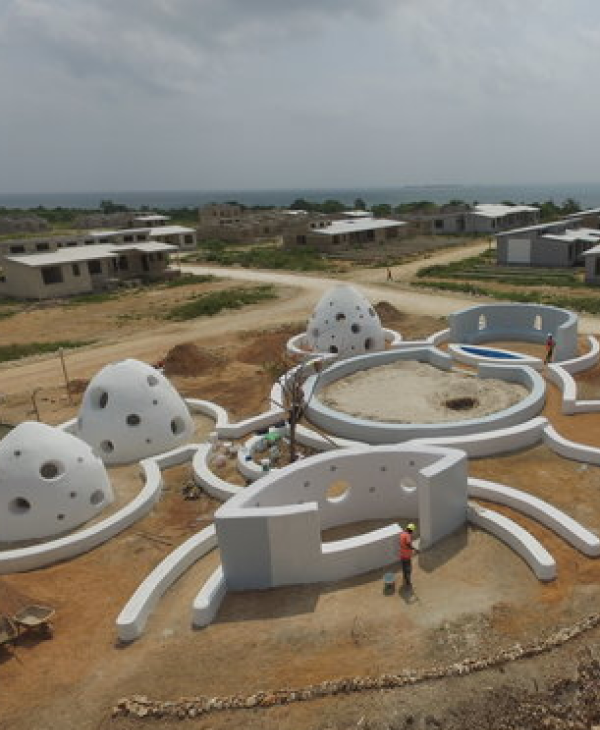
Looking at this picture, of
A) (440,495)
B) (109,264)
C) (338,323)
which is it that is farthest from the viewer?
(109,264)

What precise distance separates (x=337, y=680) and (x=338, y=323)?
1842 cm

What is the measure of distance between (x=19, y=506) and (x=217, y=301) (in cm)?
2854

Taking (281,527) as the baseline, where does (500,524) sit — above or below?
below

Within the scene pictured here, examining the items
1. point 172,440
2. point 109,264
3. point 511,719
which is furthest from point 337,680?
point 109,264

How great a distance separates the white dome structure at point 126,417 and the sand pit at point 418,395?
6497 millimetres

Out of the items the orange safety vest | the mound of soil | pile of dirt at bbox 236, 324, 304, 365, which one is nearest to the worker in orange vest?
the orange safety vest

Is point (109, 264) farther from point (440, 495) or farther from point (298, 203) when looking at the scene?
point (298, 203)

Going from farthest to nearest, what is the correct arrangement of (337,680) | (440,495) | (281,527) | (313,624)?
(440,495)
(281,527)
(313,624)
(337,680)

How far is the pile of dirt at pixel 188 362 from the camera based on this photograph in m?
27.8

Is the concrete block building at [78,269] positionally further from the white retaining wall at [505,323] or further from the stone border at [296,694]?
the stone border at [296,694]

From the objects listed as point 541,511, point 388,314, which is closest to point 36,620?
point 541,511

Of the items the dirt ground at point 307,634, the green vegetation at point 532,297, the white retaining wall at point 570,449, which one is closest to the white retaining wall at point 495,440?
the white retaining wall at point 570,449

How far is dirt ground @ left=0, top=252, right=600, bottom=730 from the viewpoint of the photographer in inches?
375

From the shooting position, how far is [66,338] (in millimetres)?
36781
